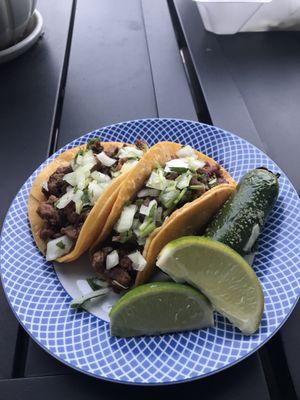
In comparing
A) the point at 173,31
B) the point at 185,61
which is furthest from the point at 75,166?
the point at 173,31

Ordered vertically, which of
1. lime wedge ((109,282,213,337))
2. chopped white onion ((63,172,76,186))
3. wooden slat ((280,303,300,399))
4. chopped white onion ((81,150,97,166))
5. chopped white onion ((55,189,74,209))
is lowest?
wooden slat ((280,303,300,399))

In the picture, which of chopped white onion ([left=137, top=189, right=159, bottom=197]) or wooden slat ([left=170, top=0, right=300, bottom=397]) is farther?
wooden slat ([left=170, top=0, right=300, bottom=397])

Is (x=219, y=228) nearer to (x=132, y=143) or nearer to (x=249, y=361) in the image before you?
(x=249, y=361)

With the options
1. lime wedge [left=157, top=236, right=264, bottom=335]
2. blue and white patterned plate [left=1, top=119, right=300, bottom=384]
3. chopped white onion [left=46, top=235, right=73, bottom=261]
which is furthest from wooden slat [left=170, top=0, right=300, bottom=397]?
chopped white onion [left=46, top=235, right=73, bottom=261]

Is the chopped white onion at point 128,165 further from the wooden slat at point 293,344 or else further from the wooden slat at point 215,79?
the wooden slat at point 293,344

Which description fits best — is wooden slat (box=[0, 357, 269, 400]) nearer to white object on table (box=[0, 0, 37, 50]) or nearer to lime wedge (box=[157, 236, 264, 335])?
lime wedge (box=[157, 236, 264, 335])

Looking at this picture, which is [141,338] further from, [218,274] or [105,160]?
[105,160]
